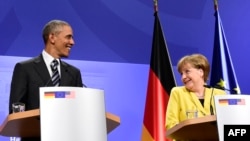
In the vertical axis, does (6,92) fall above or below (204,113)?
above

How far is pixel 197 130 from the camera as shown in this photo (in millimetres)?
2309

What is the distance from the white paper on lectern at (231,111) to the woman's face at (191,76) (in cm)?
95

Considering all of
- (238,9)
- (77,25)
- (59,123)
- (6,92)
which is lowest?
(59,123)

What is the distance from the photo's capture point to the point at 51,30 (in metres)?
2.87

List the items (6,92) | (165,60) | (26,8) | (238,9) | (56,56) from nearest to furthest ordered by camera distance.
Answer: (56,56)
(6,92)
(26,8)
(165,60)
(238,9)

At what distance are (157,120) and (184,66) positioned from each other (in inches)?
46.1

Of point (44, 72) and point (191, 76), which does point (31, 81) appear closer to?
point (44, 72)

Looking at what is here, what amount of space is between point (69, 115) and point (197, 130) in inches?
29.6

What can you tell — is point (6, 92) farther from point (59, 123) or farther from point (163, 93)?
point (59, 123)

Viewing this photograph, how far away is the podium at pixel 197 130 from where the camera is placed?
7.13 feet

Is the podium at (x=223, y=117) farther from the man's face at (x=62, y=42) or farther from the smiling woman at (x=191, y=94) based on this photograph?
the man's face at (x=62, y=42)

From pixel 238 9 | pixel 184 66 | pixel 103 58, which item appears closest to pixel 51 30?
pixel 184 66

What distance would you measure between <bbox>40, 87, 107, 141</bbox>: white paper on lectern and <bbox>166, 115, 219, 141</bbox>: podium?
0.49m

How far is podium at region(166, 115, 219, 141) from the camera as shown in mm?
2174
